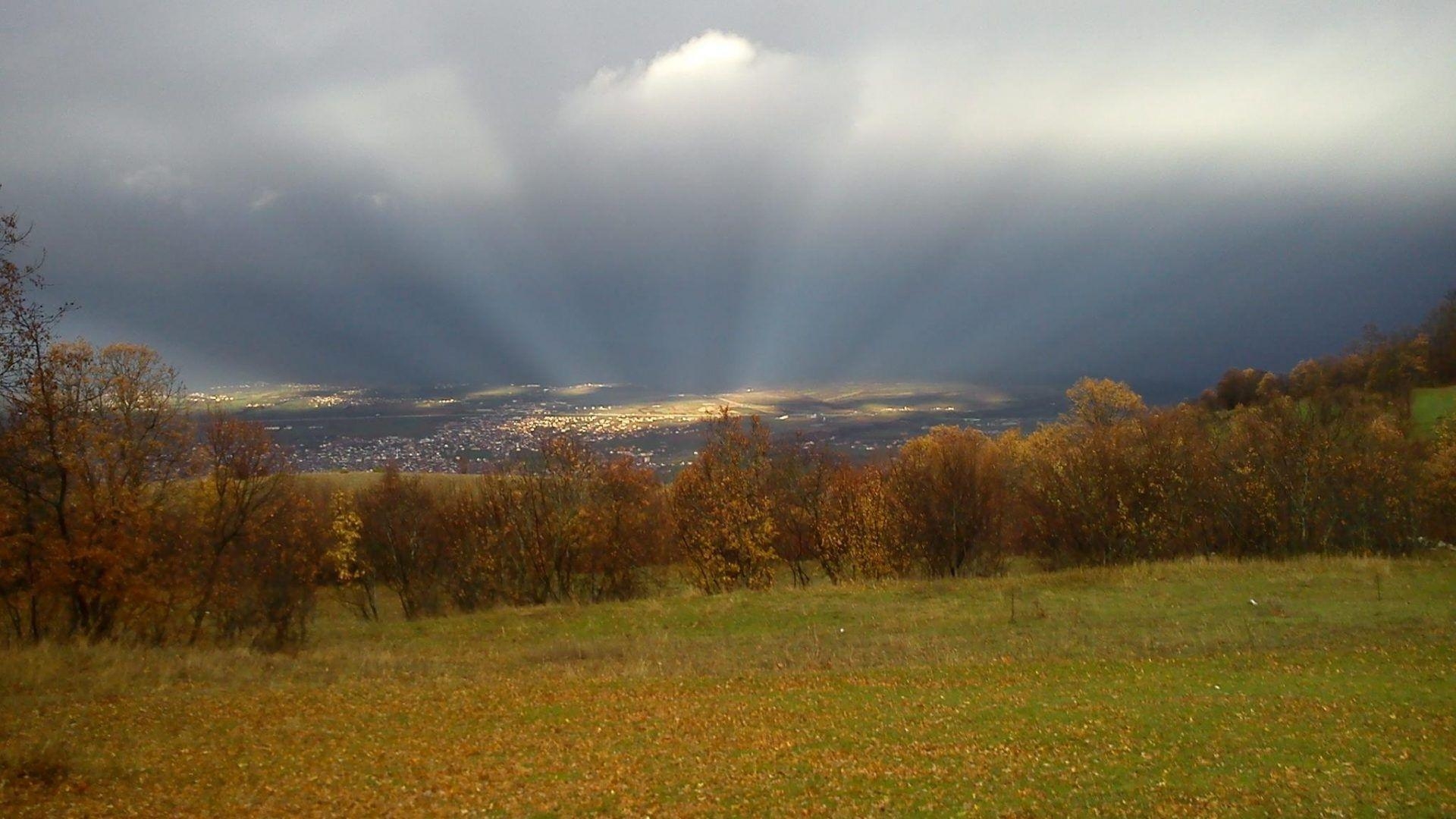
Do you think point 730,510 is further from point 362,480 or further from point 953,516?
point 362,480

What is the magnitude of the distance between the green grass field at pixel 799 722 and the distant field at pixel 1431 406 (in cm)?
4848

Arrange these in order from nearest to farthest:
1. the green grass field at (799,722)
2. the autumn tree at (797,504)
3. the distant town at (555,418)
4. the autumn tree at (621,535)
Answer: the green grass field at (799,722)
the autumn tree at (621,535)
the autumn tree at (797,504)
the distant town at (555,418)

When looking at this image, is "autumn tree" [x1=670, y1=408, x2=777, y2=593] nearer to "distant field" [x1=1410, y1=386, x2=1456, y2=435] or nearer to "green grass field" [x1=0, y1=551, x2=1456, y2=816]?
"green grass field" [x1=0, y1=551, x2=1456, y2=816]

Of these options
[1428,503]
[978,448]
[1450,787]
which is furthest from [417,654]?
[1428,503]

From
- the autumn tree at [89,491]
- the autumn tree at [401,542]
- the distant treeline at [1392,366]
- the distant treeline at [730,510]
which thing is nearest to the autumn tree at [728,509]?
the distant treeline at [730,510]

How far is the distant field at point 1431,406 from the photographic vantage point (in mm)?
→ 66062

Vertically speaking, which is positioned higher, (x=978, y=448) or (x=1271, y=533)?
(x=978, y=448)

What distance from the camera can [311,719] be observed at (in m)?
15.6

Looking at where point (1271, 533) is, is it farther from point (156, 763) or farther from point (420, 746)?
point (156, 763)

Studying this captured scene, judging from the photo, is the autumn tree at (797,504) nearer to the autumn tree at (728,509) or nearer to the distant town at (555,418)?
the autumn tree at (728,509)

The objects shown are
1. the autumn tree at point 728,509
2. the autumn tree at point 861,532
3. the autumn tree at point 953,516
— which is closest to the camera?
the autumn tree at point 953,516

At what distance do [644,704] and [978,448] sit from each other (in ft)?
147

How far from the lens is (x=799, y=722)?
15.6m

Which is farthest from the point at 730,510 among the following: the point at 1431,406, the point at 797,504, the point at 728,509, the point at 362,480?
the point at 1431,406
